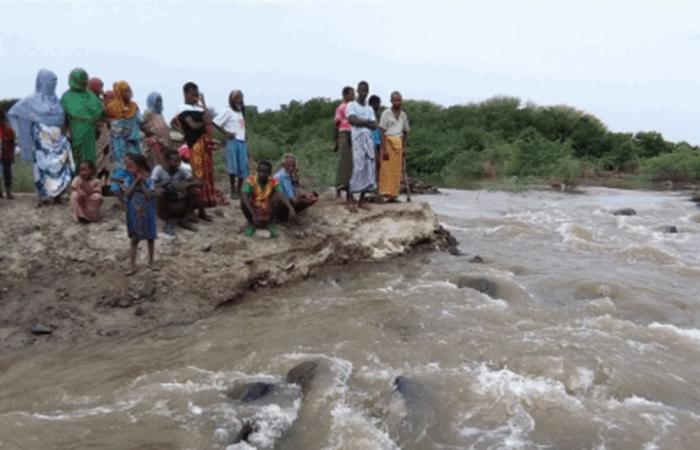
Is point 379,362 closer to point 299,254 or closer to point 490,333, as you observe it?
point 490,333

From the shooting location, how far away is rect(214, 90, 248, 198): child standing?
→ 26.7ft

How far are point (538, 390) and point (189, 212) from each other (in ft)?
14.1

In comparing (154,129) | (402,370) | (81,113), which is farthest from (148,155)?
(402,370)

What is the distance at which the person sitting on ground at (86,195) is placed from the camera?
21.8ft

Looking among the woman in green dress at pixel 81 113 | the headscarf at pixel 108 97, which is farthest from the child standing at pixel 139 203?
the headscarf at pixel 108 97

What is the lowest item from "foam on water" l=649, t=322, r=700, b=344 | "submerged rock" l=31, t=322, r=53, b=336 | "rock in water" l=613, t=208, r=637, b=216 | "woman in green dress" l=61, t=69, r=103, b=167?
"foam on water" l=649, t=322, r=700, b=344

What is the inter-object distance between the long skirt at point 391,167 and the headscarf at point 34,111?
170 inches

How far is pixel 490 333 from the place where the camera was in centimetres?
564

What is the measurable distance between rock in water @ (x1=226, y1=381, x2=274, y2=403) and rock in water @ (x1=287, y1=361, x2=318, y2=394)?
0.19 m

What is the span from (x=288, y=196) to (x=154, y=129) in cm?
186

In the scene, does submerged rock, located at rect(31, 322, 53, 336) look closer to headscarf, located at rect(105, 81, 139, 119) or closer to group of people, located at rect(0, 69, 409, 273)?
group of people, located at rect(0, 69, 409, 273)

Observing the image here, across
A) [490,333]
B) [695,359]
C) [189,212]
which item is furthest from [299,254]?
[695,359]

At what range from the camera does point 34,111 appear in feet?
22.4

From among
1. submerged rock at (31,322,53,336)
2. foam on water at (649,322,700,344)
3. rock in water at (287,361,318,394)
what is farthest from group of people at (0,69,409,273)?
foam on water at (649,322,700,344)
